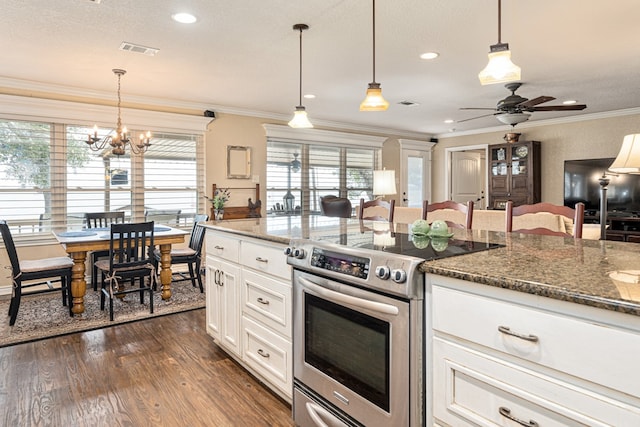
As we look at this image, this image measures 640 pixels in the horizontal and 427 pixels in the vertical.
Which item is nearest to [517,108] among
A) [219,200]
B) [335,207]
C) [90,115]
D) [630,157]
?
[630,157]

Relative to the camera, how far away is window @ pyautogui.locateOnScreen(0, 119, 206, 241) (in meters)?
4.52

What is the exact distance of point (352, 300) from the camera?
153cm

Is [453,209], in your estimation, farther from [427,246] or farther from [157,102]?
[157,102]

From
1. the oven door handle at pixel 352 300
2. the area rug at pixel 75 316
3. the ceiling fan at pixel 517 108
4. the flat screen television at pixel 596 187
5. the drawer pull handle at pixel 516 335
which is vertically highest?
the ceiling fan at pixel 517 108

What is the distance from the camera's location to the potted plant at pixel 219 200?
5.64m

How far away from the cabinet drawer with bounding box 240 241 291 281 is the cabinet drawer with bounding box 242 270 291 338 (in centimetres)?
5

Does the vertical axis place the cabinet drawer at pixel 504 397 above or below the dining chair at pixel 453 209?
below

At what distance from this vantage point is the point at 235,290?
2.48 metres

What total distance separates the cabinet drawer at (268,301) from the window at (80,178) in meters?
3.62

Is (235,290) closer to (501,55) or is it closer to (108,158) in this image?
(501,55)

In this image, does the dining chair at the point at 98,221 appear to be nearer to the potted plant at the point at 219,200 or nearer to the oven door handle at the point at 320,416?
the potted plant at the point at 219,200

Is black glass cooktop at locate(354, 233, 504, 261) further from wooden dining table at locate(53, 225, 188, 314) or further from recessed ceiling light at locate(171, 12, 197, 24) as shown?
wooden dining table at locate(53, 225, 188, 314)

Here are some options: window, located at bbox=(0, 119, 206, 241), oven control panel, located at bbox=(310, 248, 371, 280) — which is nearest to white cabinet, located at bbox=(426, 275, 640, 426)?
oven control panel, located at bbox=(310, 248, 371, 280)

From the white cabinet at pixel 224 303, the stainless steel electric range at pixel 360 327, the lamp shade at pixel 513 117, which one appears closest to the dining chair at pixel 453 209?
→ the stainless steel electric range at pixel 360 327
